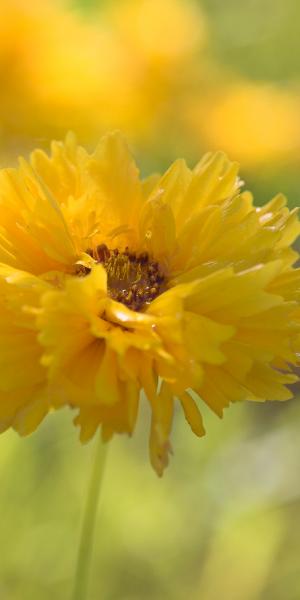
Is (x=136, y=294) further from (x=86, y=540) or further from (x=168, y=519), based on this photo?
(x=168, y=519)

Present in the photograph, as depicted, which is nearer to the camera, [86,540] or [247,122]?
[86,540]

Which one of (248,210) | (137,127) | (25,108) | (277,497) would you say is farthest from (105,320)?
(137,127)

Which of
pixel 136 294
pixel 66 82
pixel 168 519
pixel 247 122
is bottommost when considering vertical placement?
pixel 168 519

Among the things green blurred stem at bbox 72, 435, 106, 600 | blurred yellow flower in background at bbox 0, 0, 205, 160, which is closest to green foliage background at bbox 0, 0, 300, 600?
blurred yellow flower in background at bbox 0, 0, 205, 160

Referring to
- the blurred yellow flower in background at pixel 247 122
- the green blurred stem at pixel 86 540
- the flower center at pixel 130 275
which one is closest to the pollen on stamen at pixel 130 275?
the flower center at pixel 130 275

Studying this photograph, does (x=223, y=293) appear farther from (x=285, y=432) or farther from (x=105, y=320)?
(x=285, y=432)

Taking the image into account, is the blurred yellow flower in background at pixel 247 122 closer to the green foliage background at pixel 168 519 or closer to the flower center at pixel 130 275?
the green foliage background at pixel 168 519

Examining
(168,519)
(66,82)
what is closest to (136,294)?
(168,519)
